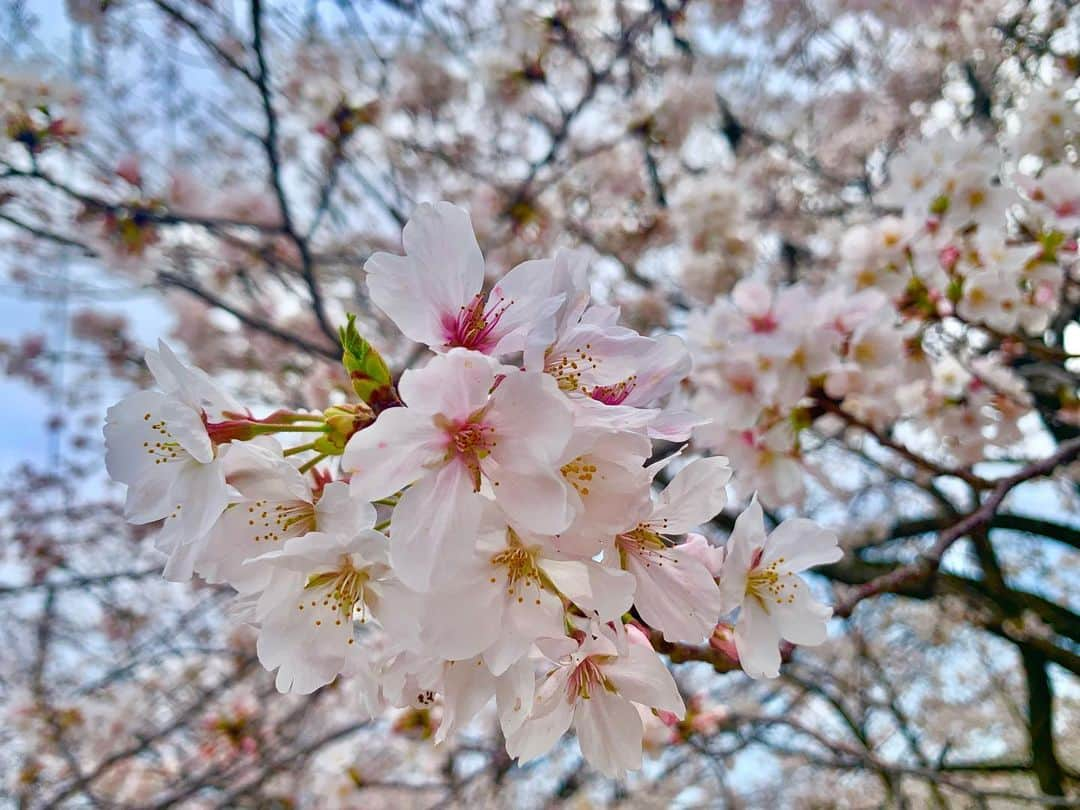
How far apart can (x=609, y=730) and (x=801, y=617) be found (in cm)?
27

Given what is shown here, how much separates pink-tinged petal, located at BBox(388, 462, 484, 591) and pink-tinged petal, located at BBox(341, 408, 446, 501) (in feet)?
Result: 0.06

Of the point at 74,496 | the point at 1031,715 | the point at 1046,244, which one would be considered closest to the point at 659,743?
the point at 1046,244

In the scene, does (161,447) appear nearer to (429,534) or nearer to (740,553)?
(429,534)

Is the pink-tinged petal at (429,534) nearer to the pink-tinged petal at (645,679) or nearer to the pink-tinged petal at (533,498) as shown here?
the pink-tinged petal at (533,498)

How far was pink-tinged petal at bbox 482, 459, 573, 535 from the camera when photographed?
0.56 m

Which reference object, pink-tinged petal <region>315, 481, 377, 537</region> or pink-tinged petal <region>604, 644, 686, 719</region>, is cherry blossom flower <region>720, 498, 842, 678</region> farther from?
pink-tinged petal <region>315, 481, 377, 537</region>

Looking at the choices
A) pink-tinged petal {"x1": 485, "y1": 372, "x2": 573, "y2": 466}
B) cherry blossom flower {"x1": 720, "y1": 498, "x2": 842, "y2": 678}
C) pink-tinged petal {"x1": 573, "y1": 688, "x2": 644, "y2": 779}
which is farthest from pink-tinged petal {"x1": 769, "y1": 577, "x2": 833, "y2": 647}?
pink-tinged petal {"x1": 485, "y1": 372, "x2": 573, "y2": 466}

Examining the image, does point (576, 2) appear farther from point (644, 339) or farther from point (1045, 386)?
point (644, 339)

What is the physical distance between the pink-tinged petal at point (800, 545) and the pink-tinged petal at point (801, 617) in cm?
2

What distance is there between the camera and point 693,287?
3.50 m

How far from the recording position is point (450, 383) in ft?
1.93

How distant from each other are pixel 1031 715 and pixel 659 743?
296cm

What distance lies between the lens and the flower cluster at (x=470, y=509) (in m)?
0.59

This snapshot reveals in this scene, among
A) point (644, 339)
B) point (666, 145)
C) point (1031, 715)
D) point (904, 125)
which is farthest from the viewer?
point (904, 125)
